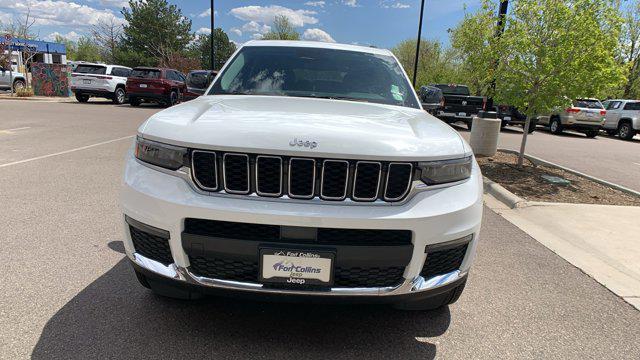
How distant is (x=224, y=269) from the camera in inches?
84.7

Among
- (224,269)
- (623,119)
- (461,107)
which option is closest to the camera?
(224,269)

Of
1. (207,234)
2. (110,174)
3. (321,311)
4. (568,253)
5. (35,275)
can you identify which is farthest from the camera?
(110,174)

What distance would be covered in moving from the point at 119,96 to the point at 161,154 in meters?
22.6

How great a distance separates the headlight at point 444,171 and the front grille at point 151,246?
4.30 feet

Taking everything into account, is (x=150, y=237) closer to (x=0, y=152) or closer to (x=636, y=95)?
(x=0, y=152)

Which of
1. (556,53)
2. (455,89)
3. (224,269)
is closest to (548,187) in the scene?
(556,53)

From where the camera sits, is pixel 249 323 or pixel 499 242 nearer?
pixel 249 323

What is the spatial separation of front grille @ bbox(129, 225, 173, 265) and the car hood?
0.49 meters

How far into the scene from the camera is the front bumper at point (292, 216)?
2053mm

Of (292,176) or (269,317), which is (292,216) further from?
(269,317)

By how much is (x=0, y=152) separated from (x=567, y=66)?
33.1 ft

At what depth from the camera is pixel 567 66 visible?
24.8ft

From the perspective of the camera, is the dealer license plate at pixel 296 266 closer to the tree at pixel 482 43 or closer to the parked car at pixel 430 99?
the parked car at pixel 430 99

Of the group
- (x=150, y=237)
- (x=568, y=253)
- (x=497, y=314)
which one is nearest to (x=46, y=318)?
(x=150, y=237)
